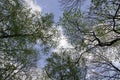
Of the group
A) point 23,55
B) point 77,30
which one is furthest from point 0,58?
point 77,30

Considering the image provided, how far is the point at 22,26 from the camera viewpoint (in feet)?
51.1

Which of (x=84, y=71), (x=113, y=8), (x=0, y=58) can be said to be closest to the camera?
(x=113, y=8)

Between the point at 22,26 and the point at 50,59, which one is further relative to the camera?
the point at 50,59

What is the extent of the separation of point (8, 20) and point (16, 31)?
0.67 m

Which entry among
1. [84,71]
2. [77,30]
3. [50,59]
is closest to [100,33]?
[77,30]

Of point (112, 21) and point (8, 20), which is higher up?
point (8, 20)

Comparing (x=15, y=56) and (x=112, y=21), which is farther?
(x=15, y=56)

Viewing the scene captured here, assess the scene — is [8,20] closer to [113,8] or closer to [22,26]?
[22,26]

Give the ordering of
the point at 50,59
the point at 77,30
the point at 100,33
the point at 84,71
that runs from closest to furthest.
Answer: the point at 100,33, the point at 77,30, the point at 84,71, the point at 50,59

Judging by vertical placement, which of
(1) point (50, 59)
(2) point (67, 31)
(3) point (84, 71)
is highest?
(2) point (67, 31)

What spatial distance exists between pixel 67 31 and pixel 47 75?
5809 millimetres

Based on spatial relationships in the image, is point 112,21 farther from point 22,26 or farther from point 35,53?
point 35,53

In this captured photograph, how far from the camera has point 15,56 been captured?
1593 centimetres

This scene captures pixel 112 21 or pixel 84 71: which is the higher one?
pixel 112 21
